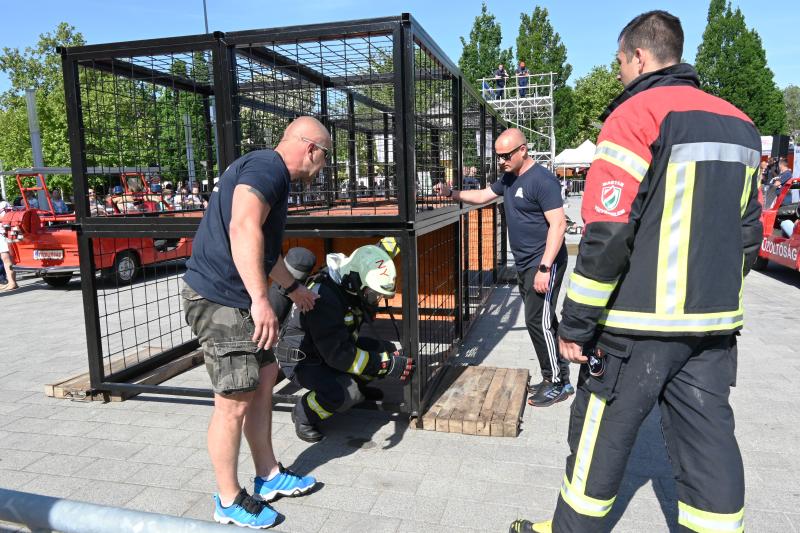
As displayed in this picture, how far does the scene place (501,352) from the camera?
595cm

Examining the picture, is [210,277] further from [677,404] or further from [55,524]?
[677,404]

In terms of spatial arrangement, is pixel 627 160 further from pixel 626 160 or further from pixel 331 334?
pixel 331 334

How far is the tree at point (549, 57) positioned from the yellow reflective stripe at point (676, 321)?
46268 mm

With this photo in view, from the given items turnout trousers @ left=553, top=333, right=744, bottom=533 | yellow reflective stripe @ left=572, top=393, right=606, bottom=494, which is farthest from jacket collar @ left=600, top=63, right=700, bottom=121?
yellow reflective stripe @ left=572, top=393, right=606, bottom=494

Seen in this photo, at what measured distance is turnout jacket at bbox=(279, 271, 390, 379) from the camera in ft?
11.8

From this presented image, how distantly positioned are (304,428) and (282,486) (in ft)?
2.37

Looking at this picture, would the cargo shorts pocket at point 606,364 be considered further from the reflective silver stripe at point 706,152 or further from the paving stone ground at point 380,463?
the paving stone ground at point 380,463

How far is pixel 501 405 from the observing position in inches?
162

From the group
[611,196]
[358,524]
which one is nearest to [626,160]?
[611,196]

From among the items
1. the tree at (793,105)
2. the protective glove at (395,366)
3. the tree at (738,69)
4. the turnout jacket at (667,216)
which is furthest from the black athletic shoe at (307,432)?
the tree at (793,105)

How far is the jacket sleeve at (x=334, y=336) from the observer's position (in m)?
3.59

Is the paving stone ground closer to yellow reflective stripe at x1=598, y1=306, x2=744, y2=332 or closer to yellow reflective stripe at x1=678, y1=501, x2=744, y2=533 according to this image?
yellow reflective stripe at x1=678, y1=501, x2=744, y2=533

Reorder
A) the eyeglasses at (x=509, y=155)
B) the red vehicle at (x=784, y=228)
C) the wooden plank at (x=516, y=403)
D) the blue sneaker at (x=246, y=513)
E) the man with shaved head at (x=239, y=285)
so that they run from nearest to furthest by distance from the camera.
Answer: the man with shaved head at (x=239, y=285), the blue sneaker at (x=246, y=513), the wooden plank at (x=516, y=403), the eyeglasses at (x=509, y=155), the red vehicle at (x=784, y=228)

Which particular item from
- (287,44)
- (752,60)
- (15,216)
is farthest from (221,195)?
(752,60)
